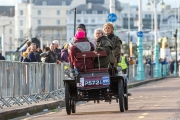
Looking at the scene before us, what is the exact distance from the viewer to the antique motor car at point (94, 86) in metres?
17.9

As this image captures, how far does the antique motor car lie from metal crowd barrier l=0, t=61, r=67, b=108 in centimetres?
205

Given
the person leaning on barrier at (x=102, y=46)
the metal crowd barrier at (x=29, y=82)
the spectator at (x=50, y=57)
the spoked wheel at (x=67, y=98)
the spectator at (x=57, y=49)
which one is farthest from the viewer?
the spectator at (x=57, y=49)

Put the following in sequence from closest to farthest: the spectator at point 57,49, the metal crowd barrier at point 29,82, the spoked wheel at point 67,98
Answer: the spoked wheel at point 67,98, the metal crowd barrier at point 29,82, the spectator at point 57,49

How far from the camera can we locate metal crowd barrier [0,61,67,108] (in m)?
19.8

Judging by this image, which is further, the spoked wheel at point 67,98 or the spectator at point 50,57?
the spectator at point 50,57

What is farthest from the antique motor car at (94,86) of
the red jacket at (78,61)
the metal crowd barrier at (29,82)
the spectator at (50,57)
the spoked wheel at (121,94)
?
the spectator at (50,57)

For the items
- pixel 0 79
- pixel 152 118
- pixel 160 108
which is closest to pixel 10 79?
pixel 0 79

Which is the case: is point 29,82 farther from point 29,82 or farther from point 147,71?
point 147,71

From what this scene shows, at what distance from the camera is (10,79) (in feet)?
66.4

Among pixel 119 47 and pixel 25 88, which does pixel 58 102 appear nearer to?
pixel 25 88

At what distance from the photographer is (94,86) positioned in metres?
18.0

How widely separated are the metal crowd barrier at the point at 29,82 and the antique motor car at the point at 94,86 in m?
2.05

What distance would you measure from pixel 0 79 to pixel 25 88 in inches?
113

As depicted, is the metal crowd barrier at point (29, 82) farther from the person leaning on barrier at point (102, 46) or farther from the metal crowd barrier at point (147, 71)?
the metal crowd barrier at point (147, 71)
